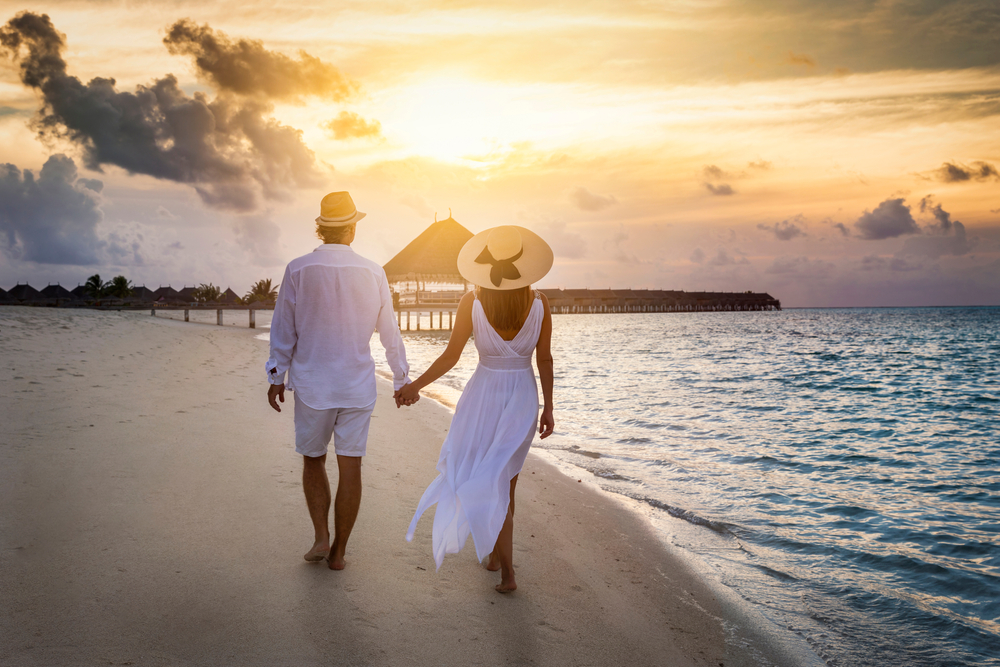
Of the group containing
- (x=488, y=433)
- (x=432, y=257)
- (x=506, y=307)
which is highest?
(x=432, y=257)

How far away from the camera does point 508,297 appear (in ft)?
9.28

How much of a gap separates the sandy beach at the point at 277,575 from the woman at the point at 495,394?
0.35 m

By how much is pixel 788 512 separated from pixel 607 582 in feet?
9.98

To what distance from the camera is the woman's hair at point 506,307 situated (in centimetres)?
282

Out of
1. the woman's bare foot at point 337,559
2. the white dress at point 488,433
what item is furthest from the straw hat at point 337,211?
the woman's bare foot at point 337,559

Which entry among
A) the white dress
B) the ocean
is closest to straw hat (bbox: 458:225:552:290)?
the white dress

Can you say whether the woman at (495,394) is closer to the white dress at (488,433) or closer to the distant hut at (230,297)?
the white dress at (488,433)

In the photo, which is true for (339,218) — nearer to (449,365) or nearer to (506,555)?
(449,365)

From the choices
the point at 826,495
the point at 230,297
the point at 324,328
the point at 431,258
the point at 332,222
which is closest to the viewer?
the point at 324,328

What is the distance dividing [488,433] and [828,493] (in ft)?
16.5

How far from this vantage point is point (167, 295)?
239ft

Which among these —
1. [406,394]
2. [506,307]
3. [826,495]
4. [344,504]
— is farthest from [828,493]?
[344,504]

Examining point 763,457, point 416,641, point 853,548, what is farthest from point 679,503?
point 416,641

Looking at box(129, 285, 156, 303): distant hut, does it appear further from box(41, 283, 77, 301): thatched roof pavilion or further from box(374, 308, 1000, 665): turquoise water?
box(374, 308, 1000, 665): turquoise water
